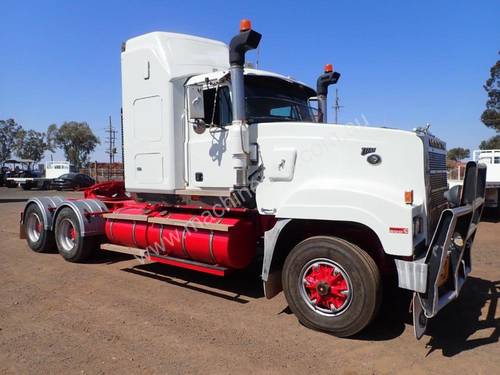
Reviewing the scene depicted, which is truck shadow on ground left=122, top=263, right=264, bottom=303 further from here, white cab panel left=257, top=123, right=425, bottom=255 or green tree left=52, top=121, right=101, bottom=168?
green tree left=52, top=121, right=101, bottom=168

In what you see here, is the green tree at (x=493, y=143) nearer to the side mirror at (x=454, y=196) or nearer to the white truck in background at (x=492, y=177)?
the white truck in background at (x=492, y=177)

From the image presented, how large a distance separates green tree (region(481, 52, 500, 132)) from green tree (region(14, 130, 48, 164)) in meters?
74.9

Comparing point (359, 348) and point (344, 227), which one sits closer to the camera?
point (359, 348)

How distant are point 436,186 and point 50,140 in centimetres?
8733

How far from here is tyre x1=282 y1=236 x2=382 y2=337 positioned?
4102 millimetres

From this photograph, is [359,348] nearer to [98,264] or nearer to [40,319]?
[40,319]

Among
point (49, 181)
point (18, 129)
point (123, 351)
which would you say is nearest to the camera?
point (123, 351)

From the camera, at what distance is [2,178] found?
42125 millimetres

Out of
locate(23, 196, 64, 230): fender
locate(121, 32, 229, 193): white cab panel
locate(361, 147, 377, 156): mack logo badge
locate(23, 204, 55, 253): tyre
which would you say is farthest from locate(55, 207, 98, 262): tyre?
locate(361, 147, 377, 156): mack logo badge

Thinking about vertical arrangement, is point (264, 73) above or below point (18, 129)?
below

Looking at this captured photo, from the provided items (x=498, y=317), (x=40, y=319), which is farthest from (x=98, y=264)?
(x=498, y=317)

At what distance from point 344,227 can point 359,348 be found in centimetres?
121

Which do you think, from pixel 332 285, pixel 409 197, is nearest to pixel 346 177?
pixel 409 197

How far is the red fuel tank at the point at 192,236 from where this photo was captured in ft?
17.5
